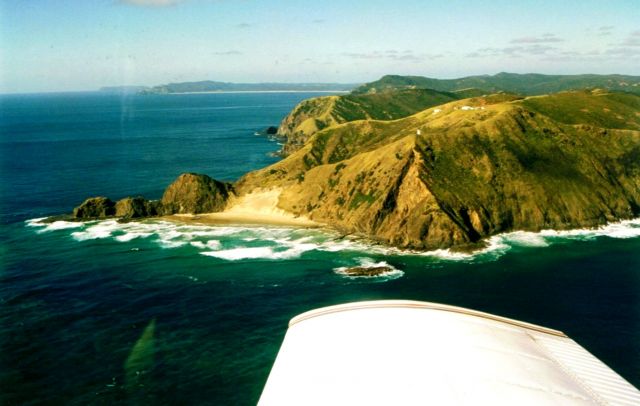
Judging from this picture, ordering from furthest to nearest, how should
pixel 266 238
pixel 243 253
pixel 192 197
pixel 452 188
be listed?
1. pixel 192 197
2. pixel 452 188
3. pixel 266 238
4. pixel 243 253

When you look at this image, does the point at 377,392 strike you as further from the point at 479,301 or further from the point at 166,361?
the point at 479,301

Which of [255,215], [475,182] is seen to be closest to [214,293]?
[255,215]

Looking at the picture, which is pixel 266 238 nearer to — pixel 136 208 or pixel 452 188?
pixel 136 208

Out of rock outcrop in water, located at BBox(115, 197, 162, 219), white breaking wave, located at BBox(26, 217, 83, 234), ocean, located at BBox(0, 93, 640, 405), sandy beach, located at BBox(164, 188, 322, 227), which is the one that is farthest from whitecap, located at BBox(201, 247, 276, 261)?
white breaking wave, located at BBox(26, 217, 83, 234)

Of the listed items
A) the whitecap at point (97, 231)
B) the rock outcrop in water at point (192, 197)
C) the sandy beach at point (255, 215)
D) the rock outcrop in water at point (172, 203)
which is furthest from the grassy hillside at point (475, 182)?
the whitecap at point (97, 231)

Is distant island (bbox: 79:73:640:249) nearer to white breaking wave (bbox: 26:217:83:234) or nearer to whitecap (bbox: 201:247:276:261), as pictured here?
white breaking wave (bbox: 26:217:83:234)

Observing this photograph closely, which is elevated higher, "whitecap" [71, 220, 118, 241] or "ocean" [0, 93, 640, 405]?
"whitecap" [71, 220, 118, 241]
